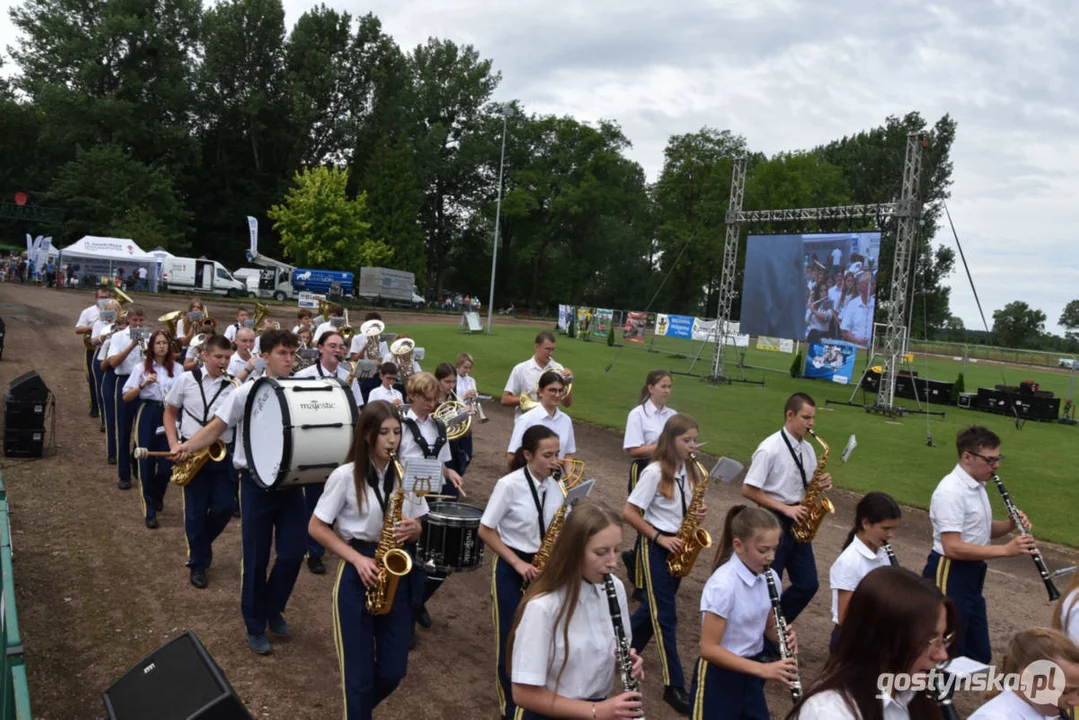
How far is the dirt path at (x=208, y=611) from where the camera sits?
5.53m

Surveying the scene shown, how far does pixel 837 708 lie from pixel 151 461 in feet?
26.9

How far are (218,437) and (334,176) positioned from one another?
52.5 meters

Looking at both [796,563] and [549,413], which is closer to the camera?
[796,563]

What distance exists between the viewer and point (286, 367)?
6.54m

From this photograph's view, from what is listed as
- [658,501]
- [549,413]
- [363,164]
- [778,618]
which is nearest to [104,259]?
[363,164]

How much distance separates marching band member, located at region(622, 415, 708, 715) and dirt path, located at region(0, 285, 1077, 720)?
0.40 m

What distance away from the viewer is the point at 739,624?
398 centimetres

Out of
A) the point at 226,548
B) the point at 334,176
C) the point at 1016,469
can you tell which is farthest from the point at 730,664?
the point at 334,176

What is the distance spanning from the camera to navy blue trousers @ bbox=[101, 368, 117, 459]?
1064 centimetres

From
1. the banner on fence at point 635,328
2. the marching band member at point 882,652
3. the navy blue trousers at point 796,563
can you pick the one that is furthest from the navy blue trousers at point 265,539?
the banner on fence at point 635,328

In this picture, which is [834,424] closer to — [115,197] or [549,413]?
[549,413]

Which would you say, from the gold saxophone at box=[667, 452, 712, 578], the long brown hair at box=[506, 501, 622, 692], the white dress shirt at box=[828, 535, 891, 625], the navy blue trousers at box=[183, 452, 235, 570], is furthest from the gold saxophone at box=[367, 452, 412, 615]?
the navy blue trousers at box=[183, 452, 235, 570]

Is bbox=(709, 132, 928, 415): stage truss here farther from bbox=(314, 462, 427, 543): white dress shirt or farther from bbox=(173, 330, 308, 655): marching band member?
bbox=(314, 462, 427, 543): white dress shirt

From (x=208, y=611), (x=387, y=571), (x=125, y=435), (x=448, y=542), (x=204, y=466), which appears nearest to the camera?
(x=387, y=571)
